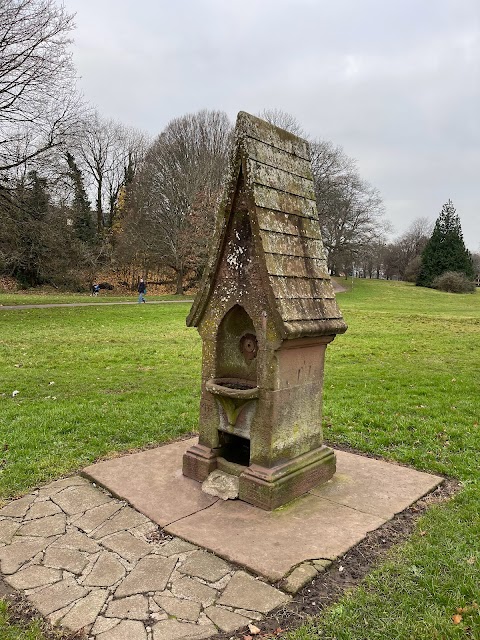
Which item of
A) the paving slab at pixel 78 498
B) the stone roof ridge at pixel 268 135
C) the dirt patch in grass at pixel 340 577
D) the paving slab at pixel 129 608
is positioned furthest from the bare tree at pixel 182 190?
the paving slab at pixel 129 608

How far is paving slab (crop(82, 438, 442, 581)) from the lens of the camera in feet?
12.0

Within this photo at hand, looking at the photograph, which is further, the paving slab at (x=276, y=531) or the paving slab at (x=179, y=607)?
the paving slab at (x=276, y=531)

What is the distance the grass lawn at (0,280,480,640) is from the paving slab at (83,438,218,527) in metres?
0.49

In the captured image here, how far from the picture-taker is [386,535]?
3.93 metres

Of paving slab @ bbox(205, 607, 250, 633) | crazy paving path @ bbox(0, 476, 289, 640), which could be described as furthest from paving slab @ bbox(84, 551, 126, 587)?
paving slab @ bbox(205, 607, 250, 633)

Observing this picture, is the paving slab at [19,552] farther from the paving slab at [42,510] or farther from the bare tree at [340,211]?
the bare tree at [340,211]

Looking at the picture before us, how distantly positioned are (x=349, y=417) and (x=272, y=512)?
11.2 feet

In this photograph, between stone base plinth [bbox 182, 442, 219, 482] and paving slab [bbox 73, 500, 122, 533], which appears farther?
stone base plinth [bbox 182, 442, 219, 482]

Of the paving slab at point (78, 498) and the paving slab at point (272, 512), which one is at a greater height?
the paving slab at point (272, 512)

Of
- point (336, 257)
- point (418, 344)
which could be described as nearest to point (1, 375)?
point (418, 344)

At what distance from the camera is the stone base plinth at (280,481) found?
14.0 ft

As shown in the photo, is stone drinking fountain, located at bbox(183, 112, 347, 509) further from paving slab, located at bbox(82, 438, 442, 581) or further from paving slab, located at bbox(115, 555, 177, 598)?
paving slab, located at bbox(115, 555, 177, 598)

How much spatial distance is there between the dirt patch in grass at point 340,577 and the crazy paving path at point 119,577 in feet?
0.26

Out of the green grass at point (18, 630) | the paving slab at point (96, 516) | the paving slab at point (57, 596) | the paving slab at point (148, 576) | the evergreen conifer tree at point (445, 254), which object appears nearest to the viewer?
the green grass at point (18, 630)
